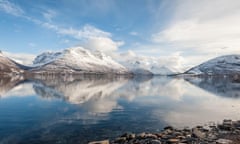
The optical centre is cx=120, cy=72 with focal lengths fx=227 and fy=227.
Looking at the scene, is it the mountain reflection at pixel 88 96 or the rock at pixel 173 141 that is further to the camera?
the mountain reflection at pixel 88 96

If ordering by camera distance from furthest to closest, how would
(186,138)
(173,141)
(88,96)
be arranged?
(88,96)
(186,138)
(173,141)

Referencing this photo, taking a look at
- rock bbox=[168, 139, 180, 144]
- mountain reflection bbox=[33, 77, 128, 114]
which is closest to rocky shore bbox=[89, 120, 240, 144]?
rock bbox=[168, 139, 180, 144]

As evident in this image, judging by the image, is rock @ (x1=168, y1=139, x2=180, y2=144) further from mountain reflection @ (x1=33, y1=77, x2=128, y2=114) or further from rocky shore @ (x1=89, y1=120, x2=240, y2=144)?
mountain reflection @ (x1=33, y1=77, x2=128, y2=114)

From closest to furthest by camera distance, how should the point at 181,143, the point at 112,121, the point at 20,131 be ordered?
the point at 181,143
the point at 20,131
the point at 112,121

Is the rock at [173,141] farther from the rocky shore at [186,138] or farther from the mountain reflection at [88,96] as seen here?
the mountain reflection at [88,96]

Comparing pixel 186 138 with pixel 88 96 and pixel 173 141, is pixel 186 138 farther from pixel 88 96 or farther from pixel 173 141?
pixel 88 96

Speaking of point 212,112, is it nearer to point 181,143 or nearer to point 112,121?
point 112,121

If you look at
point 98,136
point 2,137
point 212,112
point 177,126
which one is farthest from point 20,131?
point 212,112

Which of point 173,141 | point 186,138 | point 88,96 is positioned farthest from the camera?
point 88,96

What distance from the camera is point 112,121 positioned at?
40750mm

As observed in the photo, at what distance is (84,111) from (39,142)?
71.0 feet

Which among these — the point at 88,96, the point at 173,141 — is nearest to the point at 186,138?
the point at 173,141

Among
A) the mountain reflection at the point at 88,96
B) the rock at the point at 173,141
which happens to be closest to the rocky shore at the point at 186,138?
the rock at the point at 173,141

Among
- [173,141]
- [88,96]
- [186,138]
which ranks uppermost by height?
[88,96]
